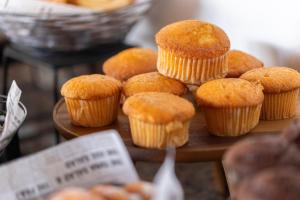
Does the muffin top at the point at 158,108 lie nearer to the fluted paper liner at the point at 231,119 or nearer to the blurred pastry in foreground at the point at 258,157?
the fluted paper liner at the point at 231,119

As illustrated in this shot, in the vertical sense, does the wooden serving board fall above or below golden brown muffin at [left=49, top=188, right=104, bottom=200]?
below

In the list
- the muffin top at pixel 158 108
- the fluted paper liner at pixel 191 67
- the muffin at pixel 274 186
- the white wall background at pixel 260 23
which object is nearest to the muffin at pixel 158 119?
the muffin top at pixel 158 108

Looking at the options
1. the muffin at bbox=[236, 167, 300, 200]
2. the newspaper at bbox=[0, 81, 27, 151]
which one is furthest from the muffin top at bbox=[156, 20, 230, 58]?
the muffin at bbox=[236, 167, 300, 200]

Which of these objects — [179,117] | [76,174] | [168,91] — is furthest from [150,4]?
[76,174]

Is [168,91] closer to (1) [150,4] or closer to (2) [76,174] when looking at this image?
(2) [76,174]

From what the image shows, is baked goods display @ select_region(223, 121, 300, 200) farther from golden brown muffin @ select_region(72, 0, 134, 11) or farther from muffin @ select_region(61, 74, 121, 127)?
golden brown muffin @ select_region(72, 0, 134, 11)

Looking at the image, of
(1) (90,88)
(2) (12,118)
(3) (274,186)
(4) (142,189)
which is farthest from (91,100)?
(3) (274,186)
